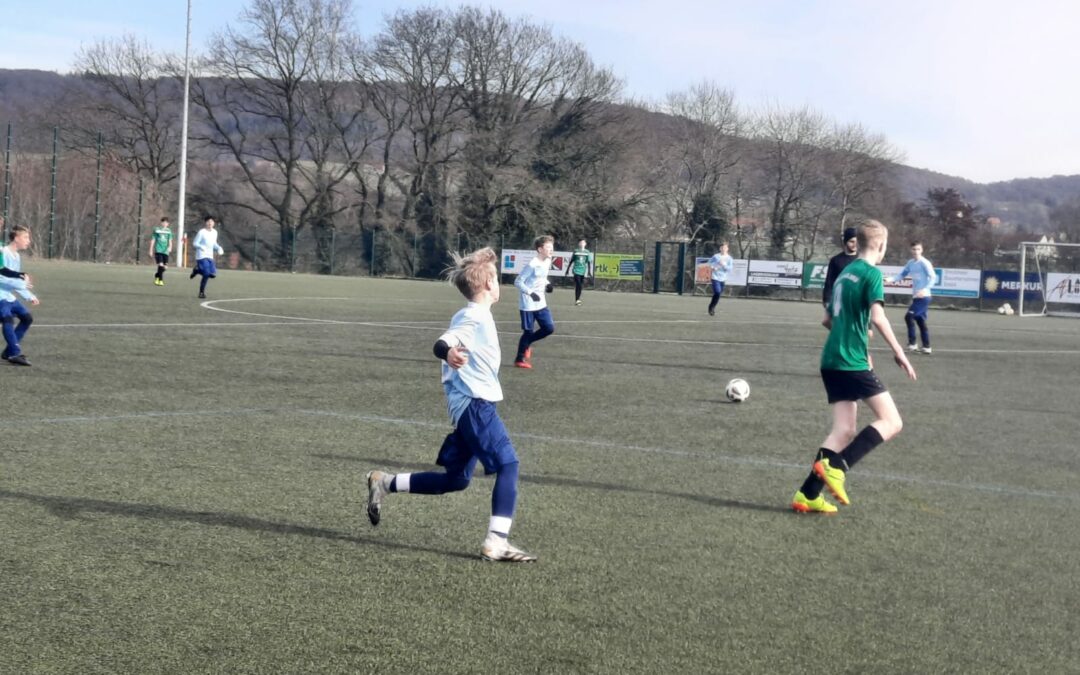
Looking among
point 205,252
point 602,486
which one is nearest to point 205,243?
point 205,252

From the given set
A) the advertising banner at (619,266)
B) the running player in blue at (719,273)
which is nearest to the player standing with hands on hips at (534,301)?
the running player in blue at (719,273)

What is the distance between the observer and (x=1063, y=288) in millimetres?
42969

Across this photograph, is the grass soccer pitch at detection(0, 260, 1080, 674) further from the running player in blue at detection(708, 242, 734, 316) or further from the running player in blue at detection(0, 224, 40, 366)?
the running player in blue at detection(708, 242, 734, 316)

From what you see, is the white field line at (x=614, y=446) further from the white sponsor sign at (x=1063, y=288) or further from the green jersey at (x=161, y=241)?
the white sponsor sign at (x=1063, y=288)

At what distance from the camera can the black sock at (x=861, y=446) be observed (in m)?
7.10

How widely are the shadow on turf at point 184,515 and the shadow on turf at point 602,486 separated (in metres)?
1.47

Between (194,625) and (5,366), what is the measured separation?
29.6 feet

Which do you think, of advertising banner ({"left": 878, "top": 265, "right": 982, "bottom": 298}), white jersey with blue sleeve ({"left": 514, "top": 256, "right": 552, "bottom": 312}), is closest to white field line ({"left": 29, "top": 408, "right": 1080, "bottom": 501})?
white jersey with blue sleeve ({"left": 514, "top": 256, "right": 552, "bottom": 312})

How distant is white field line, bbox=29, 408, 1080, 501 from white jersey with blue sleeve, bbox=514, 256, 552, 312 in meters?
5.59

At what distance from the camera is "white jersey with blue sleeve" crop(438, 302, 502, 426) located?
18.5 feet

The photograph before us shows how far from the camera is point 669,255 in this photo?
5378cm

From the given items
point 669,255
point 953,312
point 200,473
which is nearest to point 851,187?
point 669,255

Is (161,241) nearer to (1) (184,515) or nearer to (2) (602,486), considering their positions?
(2) (602,486)

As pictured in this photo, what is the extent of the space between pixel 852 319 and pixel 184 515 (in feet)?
13.6
